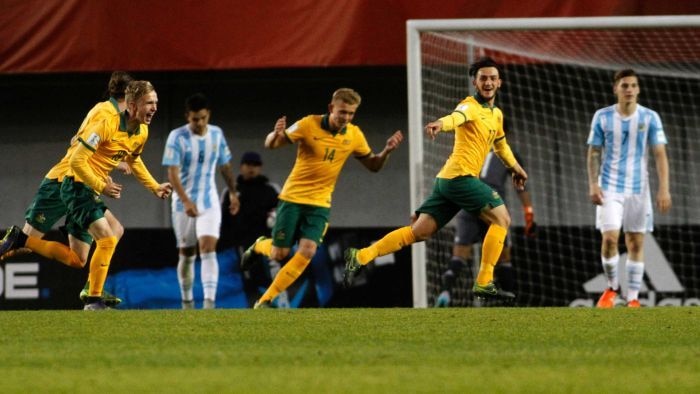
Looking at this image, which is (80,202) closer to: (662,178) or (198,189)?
(198,189)

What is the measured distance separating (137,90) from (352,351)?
3439mm

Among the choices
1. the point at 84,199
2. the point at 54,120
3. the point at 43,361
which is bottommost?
the point at 43,361

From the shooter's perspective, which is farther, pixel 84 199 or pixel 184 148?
pixel 184 148

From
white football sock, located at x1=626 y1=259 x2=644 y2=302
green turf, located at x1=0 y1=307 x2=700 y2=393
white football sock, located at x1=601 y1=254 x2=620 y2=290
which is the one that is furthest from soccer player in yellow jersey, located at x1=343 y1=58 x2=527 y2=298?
white football sock, located at x1=626 y1=259 x2=644 y2=302

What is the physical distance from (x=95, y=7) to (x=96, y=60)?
1.75 ft

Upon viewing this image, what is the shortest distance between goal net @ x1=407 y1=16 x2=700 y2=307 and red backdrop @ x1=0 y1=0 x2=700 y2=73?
543 mm

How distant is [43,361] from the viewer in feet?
19.7

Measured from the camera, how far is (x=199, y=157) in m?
12.6

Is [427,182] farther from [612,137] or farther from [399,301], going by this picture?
[612,137]

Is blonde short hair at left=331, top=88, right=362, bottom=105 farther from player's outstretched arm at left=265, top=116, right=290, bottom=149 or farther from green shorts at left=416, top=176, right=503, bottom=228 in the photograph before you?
green shorts at left=416, top=176, right=503, bottom=228

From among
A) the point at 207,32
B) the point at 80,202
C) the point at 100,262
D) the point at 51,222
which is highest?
the point at 207,32

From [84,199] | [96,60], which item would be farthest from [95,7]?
[84,199]

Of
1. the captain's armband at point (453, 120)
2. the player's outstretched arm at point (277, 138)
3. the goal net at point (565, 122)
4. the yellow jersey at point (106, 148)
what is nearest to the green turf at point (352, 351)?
the yellow jersey at point (106, 148)

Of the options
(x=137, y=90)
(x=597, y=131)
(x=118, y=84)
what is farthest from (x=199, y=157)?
(x=597, y=131)
